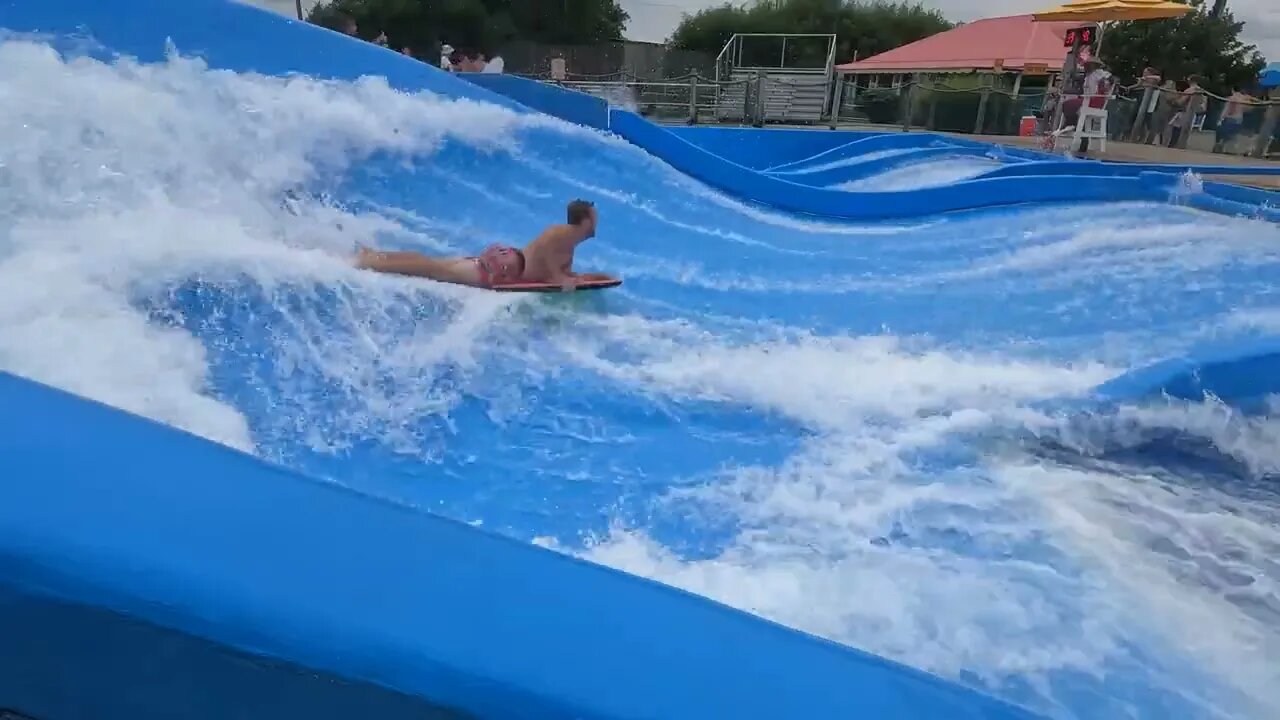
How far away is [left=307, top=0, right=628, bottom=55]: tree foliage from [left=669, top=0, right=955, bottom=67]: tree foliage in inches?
280

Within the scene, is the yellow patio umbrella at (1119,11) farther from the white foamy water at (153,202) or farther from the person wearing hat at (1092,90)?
the white foamy water at (153,202)

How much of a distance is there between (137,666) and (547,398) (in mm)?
1963

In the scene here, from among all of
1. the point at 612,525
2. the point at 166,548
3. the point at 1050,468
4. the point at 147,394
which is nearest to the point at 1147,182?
the point at 1050,468

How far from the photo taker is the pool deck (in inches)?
269

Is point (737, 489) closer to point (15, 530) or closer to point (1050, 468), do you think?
point (1050, 468)

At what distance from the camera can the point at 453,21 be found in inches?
1041

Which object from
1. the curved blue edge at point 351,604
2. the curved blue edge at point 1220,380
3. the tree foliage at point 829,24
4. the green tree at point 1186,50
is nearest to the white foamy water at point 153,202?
the curved blue edge at point 351,604

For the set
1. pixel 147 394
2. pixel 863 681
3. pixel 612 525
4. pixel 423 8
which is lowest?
pixel 612 525

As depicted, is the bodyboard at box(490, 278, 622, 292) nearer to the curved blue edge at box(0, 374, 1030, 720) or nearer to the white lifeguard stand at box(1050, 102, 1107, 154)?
the curved blue edge at box(0, 374, 1030, 720)

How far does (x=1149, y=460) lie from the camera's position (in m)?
2.57

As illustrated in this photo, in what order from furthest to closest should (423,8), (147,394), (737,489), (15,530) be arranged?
(423,8)
(737,489)
(147,394)
(15,530)

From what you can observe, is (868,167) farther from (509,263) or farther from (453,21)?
(453,21)

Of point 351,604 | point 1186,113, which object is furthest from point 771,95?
point 351,604

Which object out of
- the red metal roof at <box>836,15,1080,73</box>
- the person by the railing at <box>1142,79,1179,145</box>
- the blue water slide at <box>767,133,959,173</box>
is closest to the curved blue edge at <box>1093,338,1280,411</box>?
the blue water slide at <box>767,133,959,173</box>
